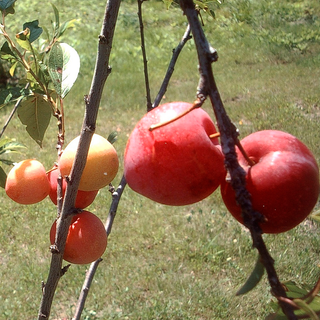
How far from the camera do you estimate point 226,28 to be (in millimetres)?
6625

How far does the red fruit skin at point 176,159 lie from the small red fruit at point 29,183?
1.11 feet

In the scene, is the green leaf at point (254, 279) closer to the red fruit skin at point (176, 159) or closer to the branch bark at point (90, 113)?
the red fruit skin at point (176, 159)

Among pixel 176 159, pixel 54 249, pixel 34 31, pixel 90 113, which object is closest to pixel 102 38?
pixel 90 113

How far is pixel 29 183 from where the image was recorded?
2.69 feet

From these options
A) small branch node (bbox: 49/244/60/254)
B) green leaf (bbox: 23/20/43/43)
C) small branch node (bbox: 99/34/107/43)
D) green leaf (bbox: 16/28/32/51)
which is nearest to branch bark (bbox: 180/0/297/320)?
small branch node (bbox: 99/34/107/43)

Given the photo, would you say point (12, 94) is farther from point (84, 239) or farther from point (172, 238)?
point (172, 238)

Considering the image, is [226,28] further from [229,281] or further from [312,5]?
[229,281]

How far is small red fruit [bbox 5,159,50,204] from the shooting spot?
0.82m

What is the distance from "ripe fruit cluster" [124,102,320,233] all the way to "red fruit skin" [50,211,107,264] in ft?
0.77

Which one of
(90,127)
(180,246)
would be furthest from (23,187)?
(180,246)

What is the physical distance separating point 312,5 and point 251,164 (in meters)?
7.59

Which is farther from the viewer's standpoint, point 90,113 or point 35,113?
point 35,113

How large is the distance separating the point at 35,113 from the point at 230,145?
66 centimetres

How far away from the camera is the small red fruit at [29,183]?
82cm
